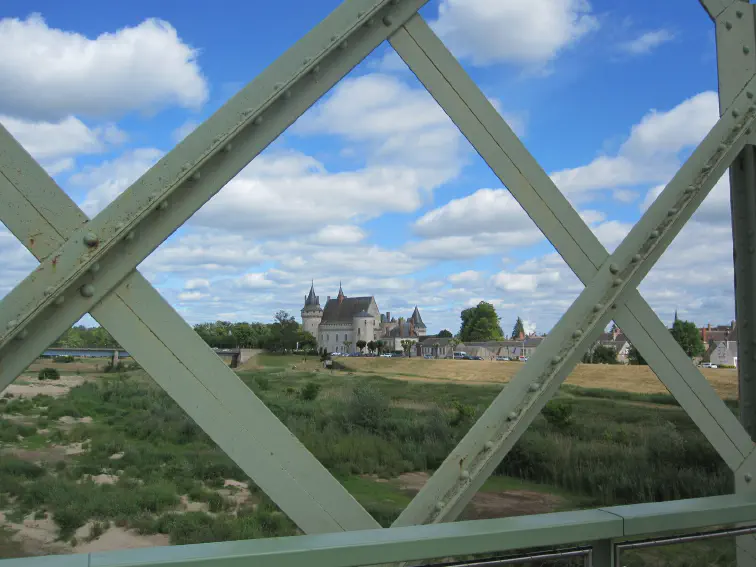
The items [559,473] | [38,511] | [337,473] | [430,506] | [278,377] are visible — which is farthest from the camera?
[278,377]

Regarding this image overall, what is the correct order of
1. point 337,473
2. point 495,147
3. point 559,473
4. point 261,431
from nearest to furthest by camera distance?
point 261,431 < point 495,147 < point 337,473 < point 559,473

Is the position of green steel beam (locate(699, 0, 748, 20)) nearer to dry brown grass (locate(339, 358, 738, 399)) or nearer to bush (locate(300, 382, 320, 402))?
dry brown grass (locate(339, 358, 738, 399))

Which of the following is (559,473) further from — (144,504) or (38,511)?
(38,511)

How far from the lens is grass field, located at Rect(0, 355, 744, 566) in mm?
4164

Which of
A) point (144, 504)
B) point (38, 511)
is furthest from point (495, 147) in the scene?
point (38, 511)

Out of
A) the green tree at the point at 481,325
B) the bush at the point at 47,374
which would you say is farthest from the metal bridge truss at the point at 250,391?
the green tree at the point at 481,325

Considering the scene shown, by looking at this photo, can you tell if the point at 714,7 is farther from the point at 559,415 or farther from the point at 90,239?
the point at 559,415

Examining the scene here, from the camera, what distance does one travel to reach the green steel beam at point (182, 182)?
131cm

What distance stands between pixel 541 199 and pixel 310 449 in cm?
593

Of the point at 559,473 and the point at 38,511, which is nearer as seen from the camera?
the point at 38,511

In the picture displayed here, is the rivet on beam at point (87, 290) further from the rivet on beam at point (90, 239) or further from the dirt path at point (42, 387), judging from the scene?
the dirt path at point (42, 387)

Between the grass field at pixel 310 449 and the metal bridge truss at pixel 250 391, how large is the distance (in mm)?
1299

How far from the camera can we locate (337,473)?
6207mm

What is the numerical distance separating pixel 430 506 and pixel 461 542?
363 millimetres
